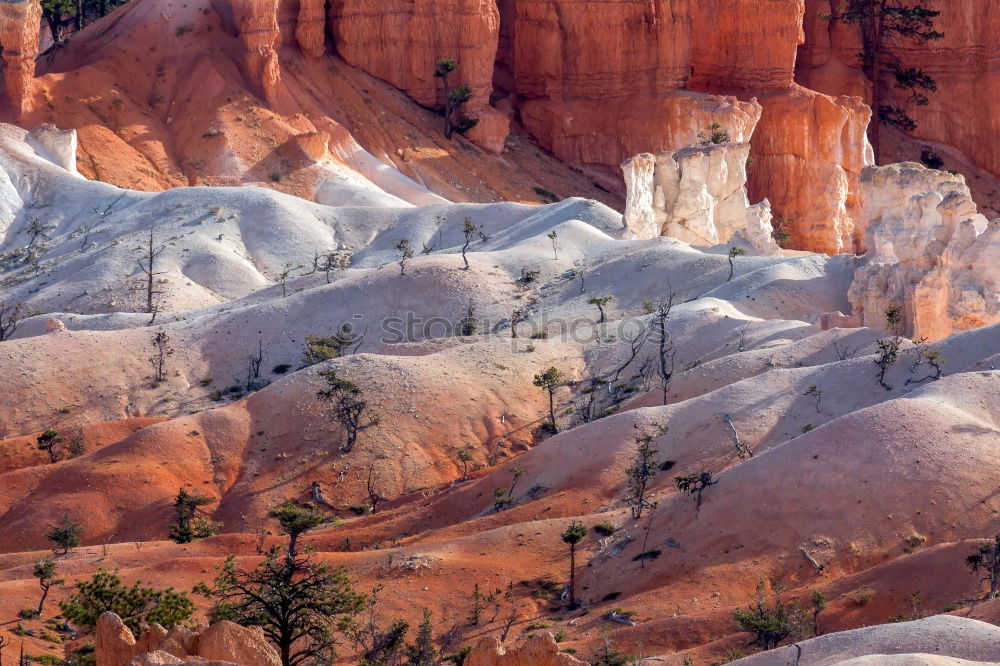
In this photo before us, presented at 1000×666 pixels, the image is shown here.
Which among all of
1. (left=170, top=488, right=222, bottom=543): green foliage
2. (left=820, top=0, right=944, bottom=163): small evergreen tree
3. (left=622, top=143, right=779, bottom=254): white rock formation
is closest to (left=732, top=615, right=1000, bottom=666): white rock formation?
(left=170, top=488, right=222, bottom=543): green foliage

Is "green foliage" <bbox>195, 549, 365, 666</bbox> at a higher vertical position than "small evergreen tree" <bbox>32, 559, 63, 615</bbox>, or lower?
higher

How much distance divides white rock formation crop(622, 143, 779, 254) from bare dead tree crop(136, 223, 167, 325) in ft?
70.0

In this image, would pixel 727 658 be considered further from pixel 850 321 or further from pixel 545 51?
pixel 545 51

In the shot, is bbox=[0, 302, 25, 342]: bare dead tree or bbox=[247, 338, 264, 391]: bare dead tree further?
bbox=[0, 302, 25, 342]: bare dead tree

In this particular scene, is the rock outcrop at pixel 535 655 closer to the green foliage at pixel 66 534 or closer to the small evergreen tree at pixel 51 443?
the green foliage at pixel 66 534

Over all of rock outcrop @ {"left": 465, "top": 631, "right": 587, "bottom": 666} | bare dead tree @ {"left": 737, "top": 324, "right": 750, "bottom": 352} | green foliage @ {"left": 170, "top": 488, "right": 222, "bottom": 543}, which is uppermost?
rock outcrop @ {"left": 465, "top": 631, "right": 587, "bottom": 666}

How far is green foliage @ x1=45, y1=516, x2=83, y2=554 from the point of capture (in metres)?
49.4

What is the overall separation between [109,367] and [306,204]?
75.2ft

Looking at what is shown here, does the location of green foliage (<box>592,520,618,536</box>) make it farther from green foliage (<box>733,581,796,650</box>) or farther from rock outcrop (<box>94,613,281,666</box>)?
rock outcrop (<box>94,613,281,666</box>)

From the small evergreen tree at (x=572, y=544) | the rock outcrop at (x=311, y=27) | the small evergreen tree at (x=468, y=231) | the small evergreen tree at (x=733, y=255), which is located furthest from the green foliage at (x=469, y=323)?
the rock outcrop at (x=311, y=27)

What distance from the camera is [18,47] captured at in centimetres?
8838

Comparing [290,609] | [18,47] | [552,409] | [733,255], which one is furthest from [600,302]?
[18,47]

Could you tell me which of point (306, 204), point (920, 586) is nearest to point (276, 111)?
point (306, 204)

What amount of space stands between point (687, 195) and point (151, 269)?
2567 centimetres
